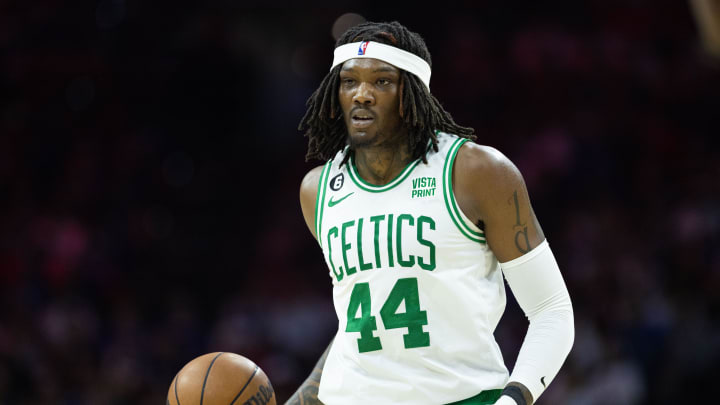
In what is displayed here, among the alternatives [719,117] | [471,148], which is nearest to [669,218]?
[719,117]

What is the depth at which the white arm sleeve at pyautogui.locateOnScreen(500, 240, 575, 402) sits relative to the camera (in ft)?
9.53

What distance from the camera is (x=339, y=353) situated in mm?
3084

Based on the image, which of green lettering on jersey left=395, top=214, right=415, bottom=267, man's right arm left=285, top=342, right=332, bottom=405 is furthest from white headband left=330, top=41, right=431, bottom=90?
man's right arm left=285, top=342, right=332, bottom=405

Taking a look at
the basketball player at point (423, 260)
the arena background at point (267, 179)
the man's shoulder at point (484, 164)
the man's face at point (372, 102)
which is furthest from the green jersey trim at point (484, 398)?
the arena background at point (267, 179)

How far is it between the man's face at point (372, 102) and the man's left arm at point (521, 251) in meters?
0.33

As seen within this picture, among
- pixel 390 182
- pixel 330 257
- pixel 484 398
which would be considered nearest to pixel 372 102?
pixel 390 182

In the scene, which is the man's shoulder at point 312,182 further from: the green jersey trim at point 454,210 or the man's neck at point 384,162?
the green jersey trim at point 454,210

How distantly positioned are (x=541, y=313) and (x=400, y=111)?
0.87 metres

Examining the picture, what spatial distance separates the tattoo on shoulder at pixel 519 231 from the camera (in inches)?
116

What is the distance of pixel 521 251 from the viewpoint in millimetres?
2951

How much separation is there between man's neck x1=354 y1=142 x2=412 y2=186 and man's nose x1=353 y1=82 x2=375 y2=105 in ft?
0.57

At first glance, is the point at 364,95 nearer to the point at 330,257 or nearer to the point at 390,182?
the point at 390,182

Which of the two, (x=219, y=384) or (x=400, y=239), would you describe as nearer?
(x=400, y=239)

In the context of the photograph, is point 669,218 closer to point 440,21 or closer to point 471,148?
point 440,21
